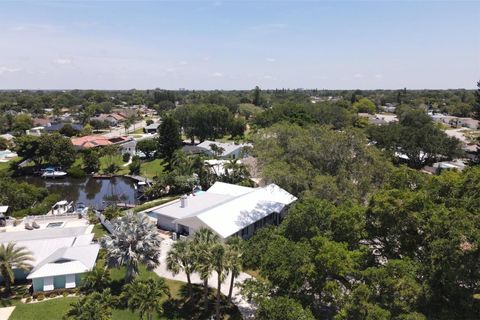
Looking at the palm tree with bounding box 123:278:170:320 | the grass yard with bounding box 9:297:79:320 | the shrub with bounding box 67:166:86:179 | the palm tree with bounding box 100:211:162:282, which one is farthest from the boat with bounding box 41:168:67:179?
the palm tree with bounding box 123:278:170:320

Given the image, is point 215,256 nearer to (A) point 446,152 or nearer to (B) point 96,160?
(B) point 96,160

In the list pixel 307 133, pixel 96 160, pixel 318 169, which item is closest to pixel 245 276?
pixel 318 169

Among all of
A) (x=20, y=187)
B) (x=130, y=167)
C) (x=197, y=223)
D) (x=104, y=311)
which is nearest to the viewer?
(x=104, y=311)

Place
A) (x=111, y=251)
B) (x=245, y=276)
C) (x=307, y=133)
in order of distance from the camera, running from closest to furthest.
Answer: (x=111, y=251)
(x=245, y=276)
(x=307, y=133)

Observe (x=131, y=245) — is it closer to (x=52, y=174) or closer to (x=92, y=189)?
(x=92, y=189)

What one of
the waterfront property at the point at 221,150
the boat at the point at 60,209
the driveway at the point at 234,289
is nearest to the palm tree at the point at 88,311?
the driveway at the point at 234,289

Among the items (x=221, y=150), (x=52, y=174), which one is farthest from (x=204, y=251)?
(x=52, y=174)

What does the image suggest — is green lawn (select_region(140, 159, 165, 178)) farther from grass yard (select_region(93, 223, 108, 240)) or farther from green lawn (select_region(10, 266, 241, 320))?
green lawn (select_region(10, 266, 241, 320))

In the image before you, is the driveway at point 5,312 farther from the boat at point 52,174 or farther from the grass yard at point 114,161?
the grass yard at point 114,161
